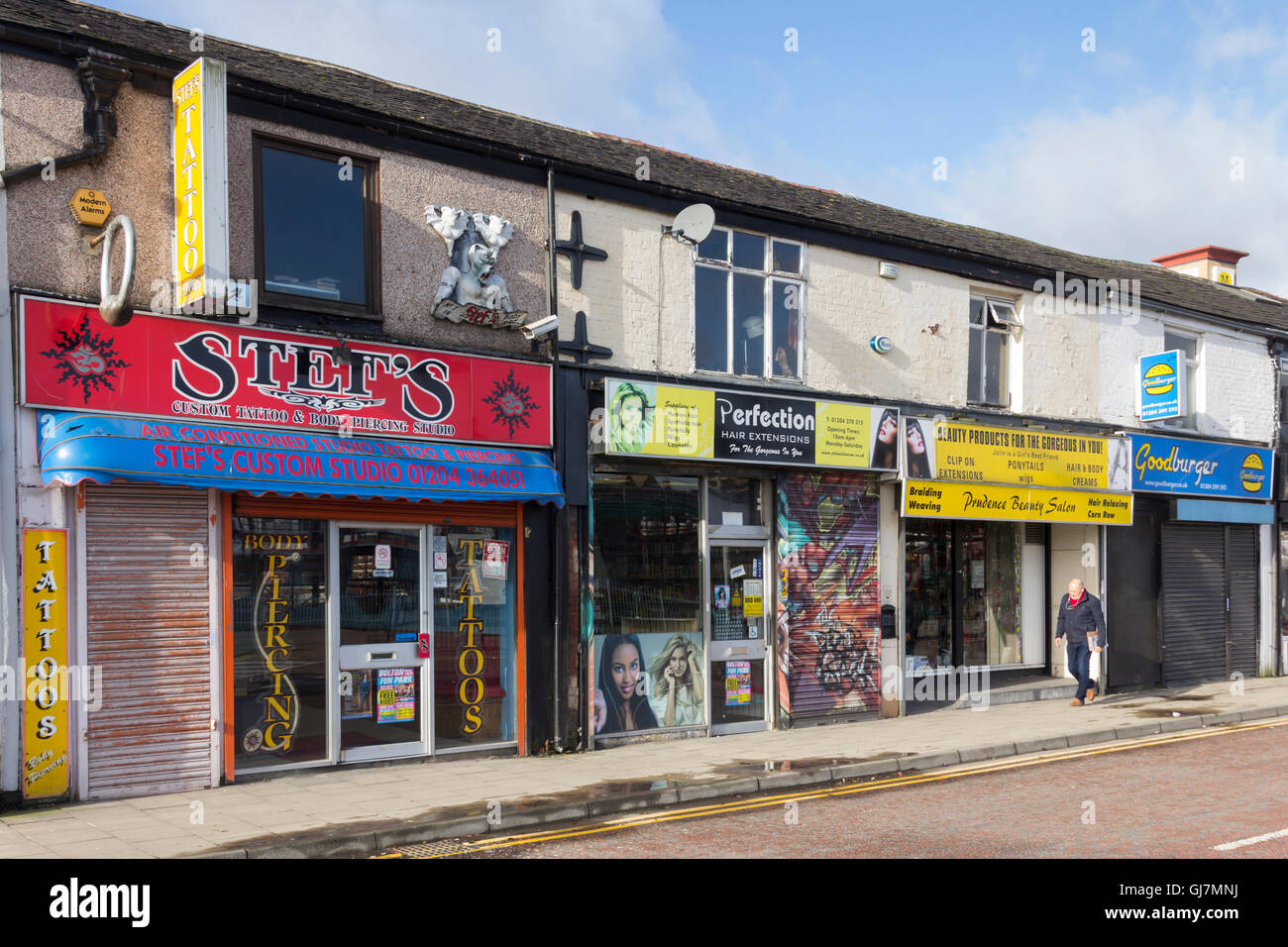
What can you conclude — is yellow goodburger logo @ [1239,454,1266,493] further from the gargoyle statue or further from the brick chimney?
the gargoyle statue

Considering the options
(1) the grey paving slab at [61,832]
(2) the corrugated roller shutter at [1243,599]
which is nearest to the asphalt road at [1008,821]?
(1) the grey paving slab at [61,832]

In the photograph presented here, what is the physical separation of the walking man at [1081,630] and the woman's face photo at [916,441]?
2972mm

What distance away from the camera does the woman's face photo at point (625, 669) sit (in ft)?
40.3

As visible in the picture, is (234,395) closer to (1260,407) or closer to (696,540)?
(696,540)

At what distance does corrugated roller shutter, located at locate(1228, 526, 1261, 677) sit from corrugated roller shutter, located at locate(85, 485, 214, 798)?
17.0 m

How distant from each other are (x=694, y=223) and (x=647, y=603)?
14.2ft

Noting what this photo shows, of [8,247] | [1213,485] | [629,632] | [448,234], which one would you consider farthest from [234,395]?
[1213,485]

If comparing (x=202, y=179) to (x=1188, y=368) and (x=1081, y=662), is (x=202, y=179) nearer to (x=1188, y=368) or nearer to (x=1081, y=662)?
(x=1081, y=662)

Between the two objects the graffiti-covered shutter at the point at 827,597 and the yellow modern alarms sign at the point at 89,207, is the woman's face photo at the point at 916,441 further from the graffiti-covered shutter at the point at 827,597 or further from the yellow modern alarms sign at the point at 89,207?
the yellow modern alarms sign at the point at 89,207

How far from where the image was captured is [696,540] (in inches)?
515
